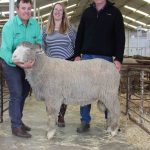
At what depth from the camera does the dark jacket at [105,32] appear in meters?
5.23

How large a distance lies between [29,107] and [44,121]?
1.57 metres

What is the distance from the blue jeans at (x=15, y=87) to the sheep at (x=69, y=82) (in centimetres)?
21

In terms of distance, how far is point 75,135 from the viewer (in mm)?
5258

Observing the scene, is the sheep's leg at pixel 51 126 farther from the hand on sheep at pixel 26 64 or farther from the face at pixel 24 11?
the face at pixel 24 11

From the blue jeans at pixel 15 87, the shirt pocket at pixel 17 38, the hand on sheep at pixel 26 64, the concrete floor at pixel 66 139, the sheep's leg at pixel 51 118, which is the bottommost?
the concrete floor at pixel 66 139

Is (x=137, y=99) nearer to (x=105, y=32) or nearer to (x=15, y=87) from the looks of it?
(x=105, y=32)

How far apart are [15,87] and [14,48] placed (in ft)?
1.65

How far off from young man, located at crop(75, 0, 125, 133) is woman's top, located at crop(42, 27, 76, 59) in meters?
0.23

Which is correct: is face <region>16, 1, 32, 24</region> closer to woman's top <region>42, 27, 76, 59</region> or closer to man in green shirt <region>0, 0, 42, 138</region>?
man in green shirt <region>0, 0, 42, 138</region>

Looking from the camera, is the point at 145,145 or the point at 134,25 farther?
the point at 134,25

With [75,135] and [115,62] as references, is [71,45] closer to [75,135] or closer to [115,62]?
[115,62]

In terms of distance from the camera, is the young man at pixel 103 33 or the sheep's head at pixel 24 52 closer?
the sheep's head at pixel 24 52

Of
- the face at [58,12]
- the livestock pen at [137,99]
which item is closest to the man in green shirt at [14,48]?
the face at [58,12]

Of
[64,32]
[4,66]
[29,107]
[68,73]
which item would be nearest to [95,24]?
[64,32]
